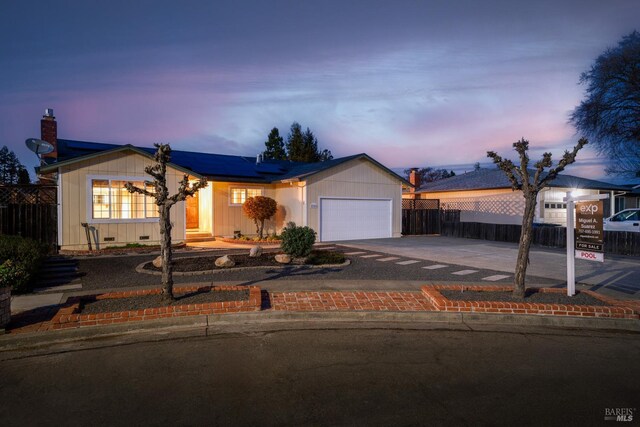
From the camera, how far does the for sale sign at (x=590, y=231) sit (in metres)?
7.23

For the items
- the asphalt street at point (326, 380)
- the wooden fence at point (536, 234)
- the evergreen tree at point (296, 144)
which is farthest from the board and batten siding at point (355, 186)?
the evergreen tree at point (296, 144)

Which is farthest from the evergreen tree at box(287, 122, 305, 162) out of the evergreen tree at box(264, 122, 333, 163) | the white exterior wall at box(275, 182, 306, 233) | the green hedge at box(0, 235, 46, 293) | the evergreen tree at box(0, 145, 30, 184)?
the evergreen tree at box(0, 145, 30, 184)

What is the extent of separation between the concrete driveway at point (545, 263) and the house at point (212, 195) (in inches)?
108

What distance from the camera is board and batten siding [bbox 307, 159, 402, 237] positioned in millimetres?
17375

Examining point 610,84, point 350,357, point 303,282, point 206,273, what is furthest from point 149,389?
point 610,84

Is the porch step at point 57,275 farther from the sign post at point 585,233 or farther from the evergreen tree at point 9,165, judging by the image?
the evergreen tree at point 9,165

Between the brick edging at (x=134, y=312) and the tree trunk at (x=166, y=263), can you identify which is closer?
the brick edging at (x=134, y=312)

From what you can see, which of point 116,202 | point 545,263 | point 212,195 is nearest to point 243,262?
point 116,202

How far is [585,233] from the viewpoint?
24.8 ft

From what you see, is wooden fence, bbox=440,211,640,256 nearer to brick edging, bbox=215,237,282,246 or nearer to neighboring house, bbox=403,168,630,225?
neighboring house, bbox=403,168,630,225

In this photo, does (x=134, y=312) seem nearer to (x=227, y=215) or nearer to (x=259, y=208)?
(x=259, y=208)

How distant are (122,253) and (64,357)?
8963 millimetres

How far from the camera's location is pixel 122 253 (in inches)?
509

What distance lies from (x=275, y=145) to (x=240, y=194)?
72.4ft
